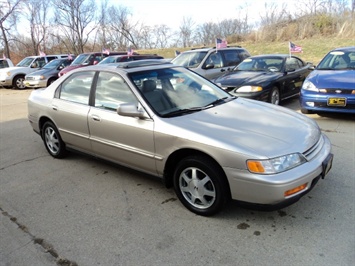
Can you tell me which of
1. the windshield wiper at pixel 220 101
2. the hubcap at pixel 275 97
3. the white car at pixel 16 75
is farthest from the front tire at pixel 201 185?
the white car at pixel 16 75

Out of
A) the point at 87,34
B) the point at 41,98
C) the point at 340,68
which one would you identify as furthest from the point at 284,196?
the point at 87,34

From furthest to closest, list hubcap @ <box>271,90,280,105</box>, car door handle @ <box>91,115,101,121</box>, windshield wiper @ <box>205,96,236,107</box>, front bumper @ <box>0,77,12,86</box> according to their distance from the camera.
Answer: front bumper @ <box>0,77,12,86</box>, hubcap @ <box>271,90,280,105</box>, car door handle @ <box>91,115,101,121</box>, windshield wiper @ <box>205,96,236,107</box>

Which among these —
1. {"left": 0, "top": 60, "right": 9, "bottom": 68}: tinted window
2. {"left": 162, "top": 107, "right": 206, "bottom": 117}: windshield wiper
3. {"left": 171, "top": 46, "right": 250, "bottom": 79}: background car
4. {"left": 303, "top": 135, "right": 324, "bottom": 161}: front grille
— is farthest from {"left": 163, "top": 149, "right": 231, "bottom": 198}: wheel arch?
{"left": 0, "top": 60, "right": 9, "bottom": 68}: tinted window

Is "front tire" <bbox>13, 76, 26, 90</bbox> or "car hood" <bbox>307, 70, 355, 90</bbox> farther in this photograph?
"front tire" <bbox>13, 76, 26, 90</bbox>

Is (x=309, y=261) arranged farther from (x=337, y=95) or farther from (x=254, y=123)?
(x=337, y=95)

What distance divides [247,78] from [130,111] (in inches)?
190

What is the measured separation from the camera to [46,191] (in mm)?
3779

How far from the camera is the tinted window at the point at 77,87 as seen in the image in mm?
4036

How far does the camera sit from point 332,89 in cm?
600

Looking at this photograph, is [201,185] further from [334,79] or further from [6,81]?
[6,81]

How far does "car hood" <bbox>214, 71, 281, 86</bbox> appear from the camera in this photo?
23.5 feet

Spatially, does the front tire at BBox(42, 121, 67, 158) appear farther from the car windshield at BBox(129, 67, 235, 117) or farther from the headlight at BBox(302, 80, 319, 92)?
the headlight at BBox(302, 80, 319, 92)

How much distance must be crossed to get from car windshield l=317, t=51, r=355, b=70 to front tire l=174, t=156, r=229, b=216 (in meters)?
5.43

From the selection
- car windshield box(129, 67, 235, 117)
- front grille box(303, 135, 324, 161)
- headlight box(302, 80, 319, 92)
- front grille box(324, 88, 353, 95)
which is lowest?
front grille box(303, 135, 324, 161)
